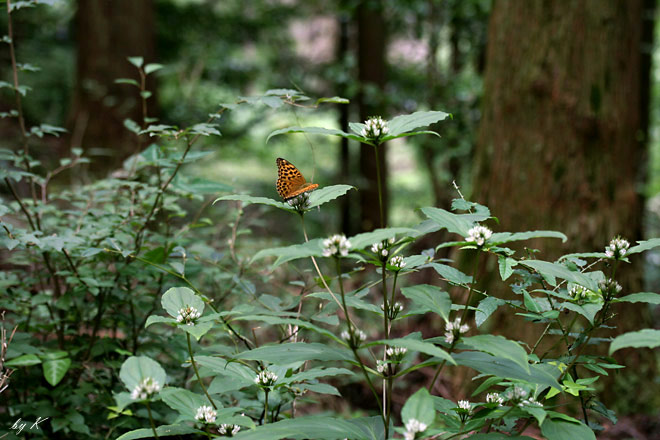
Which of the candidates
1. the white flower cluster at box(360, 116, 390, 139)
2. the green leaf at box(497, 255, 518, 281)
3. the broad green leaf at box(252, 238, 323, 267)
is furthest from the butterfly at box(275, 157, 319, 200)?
the green leaf at box(497, 255, 518, 281)

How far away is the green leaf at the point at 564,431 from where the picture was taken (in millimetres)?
1028

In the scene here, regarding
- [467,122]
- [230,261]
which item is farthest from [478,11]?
[230,261]

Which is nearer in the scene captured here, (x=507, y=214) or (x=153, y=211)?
(x=153, y=211)

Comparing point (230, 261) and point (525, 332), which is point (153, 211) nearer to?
point (230, 261)

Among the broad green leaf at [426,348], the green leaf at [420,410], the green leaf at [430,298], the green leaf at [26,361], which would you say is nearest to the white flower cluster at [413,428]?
the green leaf at [420,410]

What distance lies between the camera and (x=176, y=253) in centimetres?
178

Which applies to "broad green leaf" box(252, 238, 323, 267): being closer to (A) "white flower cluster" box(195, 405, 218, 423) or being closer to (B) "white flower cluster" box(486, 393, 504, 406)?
(A) "white flower cluster" box(195, 405, 218, 423)

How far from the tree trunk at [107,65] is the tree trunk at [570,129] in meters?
3.81

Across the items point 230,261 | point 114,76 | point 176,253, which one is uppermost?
point 114,76

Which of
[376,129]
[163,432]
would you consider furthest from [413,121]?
[163,432]

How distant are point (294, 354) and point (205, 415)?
0.25 meters

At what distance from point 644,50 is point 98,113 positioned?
237 inches

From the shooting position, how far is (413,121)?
116cm

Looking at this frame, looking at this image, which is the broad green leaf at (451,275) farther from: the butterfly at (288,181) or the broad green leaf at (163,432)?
the broad green leaf at (163,432)
